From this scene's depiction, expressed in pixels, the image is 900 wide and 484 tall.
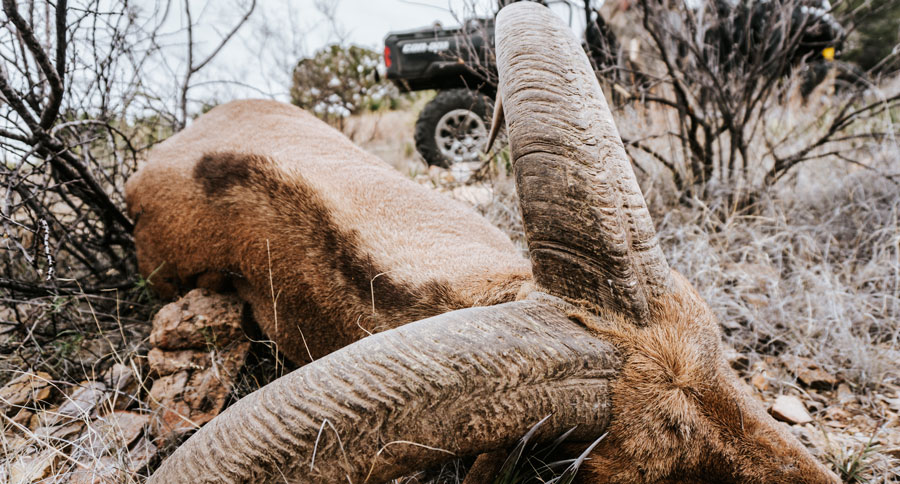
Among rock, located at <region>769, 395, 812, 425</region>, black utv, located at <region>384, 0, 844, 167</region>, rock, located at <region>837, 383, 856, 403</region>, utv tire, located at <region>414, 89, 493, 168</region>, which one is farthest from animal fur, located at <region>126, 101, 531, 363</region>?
utv tire, located at <region>414, 89, 493, 168</region>

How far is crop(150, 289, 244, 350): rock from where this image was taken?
2842 millimetres

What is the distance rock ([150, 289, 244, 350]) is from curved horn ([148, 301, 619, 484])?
153cm

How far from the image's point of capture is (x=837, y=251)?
402 cm

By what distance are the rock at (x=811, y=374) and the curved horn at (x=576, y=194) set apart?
71.9 inches

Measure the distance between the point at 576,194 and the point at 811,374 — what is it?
2238 mm

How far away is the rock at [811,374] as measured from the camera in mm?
2904

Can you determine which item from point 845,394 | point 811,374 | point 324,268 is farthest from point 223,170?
point 845,394

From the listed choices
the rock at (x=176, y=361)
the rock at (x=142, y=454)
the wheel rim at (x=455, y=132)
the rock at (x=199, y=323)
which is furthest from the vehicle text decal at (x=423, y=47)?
the rock at (x=142, y=454)

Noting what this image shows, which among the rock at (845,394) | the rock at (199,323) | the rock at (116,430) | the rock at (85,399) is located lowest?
the rock at (845,394)

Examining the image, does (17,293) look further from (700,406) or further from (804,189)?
(804,189)

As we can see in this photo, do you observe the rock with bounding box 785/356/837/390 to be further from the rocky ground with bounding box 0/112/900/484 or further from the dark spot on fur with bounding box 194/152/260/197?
the dark spot on fur with bounding box 194/152/260/197

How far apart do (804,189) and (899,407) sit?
2516 mm

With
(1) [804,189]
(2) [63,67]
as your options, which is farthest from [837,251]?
(2) [63,67]

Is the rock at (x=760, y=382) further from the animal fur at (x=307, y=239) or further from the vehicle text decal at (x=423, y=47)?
the vehicle text decal at (x=423, y=47)
